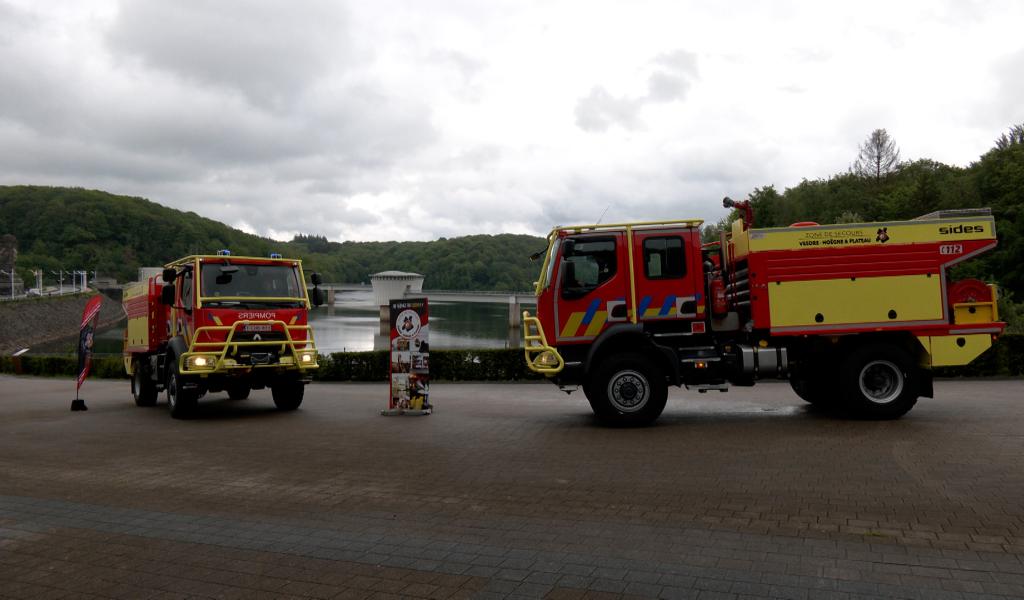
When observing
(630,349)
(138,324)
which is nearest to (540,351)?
(630,349)

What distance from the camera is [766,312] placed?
10.7 metres

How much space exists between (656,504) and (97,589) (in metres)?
4.29

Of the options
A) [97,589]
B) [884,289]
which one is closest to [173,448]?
[97,589]

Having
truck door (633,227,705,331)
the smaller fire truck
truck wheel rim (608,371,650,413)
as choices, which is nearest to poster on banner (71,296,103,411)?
the smaller fire truck

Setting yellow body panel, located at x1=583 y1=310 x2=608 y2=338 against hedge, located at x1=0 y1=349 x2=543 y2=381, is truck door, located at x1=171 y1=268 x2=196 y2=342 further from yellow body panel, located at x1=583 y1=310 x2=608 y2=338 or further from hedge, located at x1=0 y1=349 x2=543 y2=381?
hedge, located at x1=0 y1=349 x2=543 y2=381

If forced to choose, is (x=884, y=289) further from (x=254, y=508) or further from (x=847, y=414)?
(x=254, y=508)

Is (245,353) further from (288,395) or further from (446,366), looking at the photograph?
(446,366)

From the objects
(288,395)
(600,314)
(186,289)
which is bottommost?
(288,395)

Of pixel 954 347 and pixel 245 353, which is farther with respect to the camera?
pixel 245 353

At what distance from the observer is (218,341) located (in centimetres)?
1268

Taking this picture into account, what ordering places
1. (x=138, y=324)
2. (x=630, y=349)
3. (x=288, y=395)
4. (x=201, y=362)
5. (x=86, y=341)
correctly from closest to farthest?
(x=630, y=349) → (x=201, y=362) → (x=288, y=395) → (x=86, y=341) → (x=138, y=324)

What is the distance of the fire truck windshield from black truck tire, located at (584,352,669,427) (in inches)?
245

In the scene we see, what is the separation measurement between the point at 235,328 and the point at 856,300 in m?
10.1

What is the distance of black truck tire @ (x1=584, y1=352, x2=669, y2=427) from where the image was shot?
10609 mm
